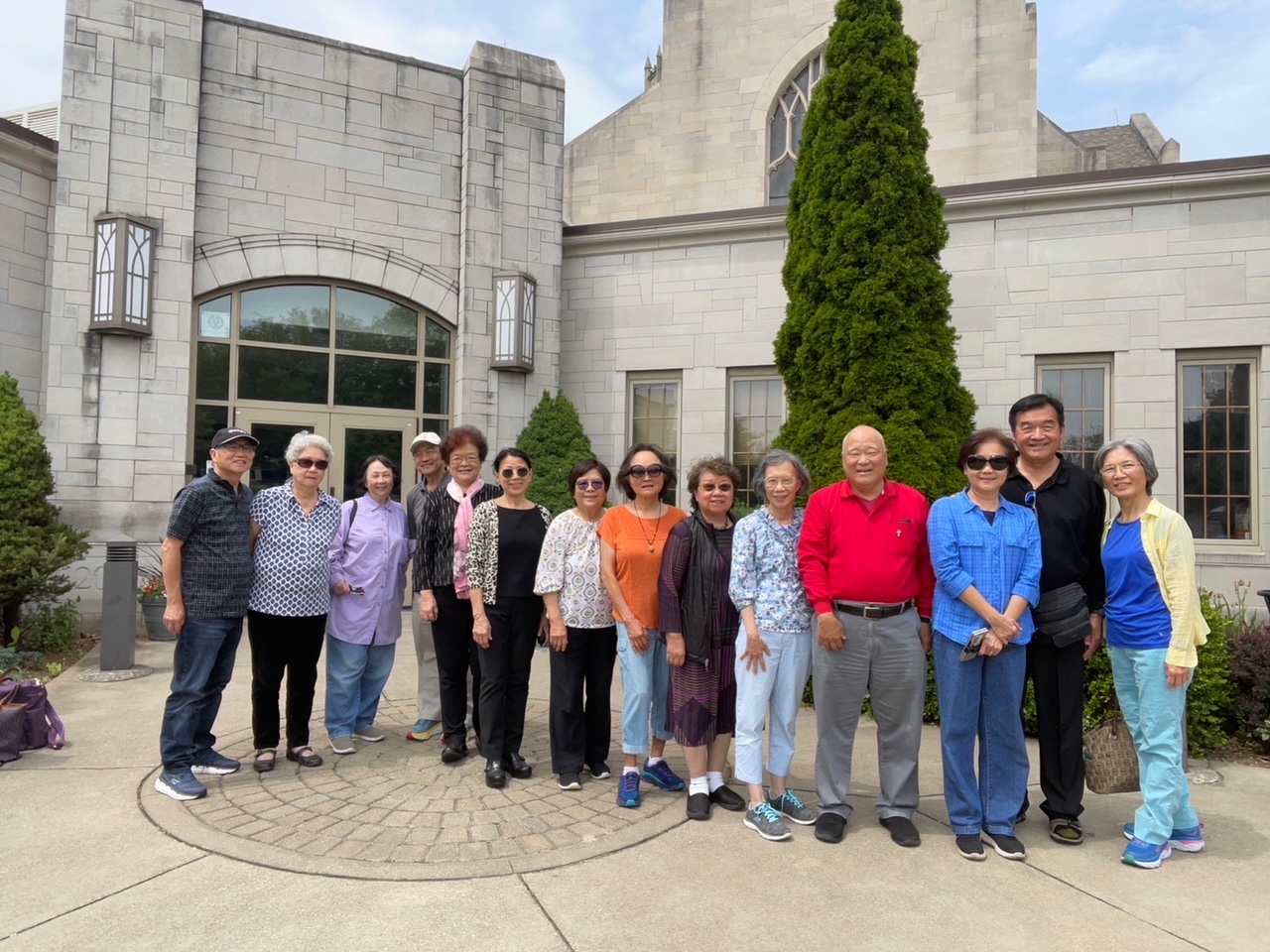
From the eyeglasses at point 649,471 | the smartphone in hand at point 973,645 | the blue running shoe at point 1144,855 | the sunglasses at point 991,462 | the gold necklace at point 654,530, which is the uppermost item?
the sunglasses at point 991,462

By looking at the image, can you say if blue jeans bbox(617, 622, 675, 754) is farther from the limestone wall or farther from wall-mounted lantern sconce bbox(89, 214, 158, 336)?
the limestone wall

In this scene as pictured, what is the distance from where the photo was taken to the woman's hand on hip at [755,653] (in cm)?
396

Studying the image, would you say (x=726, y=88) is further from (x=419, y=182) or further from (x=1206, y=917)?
(x=1206, y=917)

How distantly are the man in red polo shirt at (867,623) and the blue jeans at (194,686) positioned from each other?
9.97 ft

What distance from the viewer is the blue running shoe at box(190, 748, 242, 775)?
15.0ft

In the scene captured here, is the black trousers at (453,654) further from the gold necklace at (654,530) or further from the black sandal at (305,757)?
the gold necklace at (654,530)

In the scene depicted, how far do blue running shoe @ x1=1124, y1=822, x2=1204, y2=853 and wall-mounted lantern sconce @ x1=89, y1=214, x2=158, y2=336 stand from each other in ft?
30.3

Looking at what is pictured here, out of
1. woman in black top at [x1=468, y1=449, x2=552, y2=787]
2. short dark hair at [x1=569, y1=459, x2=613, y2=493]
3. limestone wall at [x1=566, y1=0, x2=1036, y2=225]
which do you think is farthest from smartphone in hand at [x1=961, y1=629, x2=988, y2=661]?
limestone wall at [x1=566, y1=0, x2=1036, y2=225]

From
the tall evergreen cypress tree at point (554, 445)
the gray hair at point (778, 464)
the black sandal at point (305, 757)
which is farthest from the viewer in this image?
the tall evergreen cypress tree at point (554, 445)

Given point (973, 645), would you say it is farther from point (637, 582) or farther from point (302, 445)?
point (302, 445)

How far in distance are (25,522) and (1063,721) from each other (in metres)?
8.20

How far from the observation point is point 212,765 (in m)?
4.58

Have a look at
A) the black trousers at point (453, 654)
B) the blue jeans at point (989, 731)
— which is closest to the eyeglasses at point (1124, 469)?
the blue jeans at point (989, 731)

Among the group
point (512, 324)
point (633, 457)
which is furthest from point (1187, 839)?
point (512, 324)
